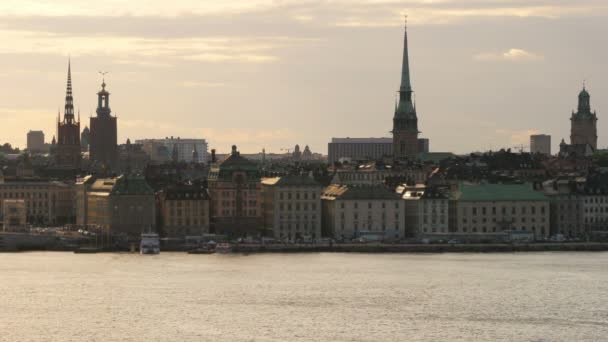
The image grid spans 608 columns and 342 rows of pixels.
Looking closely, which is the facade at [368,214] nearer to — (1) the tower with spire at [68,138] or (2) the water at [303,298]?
(2) the water at [303,298]

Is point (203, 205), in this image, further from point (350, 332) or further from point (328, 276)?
point (350, 332)

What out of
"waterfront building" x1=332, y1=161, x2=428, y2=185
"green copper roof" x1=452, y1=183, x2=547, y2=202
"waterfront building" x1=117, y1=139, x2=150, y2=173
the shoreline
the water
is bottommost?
the water

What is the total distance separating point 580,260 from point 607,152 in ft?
231

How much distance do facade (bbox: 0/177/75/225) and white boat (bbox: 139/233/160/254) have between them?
22414 millimetres

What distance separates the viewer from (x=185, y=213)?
3556 inches

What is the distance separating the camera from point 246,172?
9225 cm

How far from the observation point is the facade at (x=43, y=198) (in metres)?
106

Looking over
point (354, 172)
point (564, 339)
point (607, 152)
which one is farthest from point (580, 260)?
point (607, 152)

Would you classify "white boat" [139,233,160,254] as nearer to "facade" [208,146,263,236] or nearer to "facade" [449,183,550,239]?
"facade" [208,146,263,236]

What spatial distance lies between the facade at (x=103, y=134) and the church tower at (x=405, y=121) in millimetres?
21609

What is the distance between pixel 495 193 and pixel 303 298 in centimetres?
3159

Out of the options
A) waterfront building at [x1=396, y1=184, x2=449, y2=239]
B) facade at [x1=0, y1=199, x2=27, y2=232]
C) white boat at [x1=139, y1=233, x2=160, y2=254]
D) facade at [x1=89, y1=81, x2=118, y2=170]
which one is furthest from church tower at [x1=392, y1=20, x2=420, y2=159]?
white boat at [x1=139, y1=233, x2=160, y2=254]

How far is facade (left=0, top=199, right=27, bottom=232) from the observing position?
9774cm

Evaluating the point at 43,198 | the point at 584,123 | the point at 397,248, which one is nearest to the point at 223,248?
the point at 397,248
